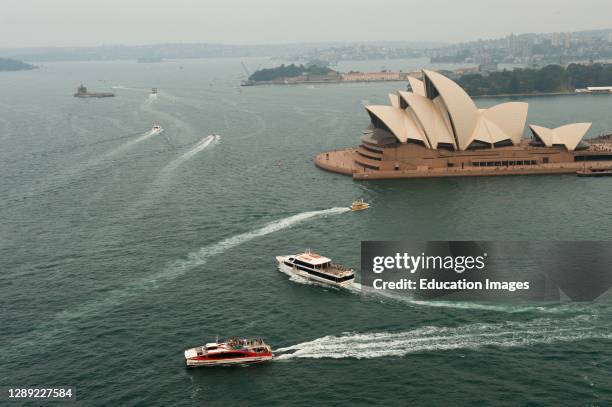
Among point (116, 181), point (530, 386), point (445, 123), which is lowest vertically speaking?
point (530, 386)

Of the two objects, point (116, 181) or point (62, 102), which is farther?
point (62, 102)

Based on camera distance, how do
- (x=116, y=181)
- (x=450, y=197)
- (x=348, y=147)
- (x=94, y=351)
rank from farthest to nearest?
(x=348, y=147)
(x=116, y=181)
(x=450, y=197)
(x=94, y=351)

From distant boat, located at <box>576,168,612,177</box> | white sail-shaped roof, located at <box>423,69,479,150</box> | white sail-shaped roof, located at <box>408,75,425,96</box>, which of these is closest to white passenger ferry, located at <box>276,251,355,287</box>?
white sail-shaped roof, located at <box>423,69,479,150</box>

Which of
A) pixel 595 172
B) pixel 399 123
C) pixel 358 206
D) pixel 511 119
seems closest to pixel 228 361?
pixel 358 206

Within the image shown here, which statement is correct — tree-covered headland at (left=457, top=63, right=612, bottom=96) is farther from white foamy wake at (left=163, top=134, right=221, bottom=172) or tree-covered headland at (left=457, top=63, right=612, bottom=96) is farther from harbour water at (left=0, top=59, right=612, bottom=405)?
harbour water at (left=0, top=59, right=612, bottom=405)

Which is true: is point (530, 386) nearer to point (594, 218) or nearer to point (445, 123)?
point (594, 218)

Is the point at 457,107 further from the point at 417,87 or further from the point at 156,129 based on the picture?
the point at 156,129

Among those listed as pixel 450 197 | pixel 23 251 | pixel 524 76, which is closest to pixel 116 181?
pixel 23 251

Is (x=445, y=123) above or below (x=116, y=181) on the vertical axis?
above
